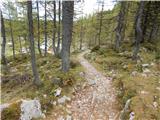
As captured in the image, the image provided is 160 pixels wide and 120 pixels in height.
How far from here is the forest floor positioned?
25.3 ft

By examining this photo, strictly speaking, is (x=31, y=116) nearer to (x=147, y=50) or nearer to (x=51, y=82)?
(x=51, y=82)

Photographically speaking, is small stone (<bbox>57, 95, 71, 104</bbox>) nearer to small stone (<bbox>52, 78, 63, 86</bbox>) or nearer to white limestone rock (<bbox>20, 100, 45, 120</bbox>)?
small stone (<bbox>52, 78, 63, 86</bbox>)

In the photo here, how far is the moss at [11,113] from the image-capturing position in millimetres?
6719

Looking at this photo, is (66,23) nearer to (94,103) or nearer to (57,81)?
(57,81)

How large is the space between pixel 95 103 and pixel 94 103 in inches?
1.8

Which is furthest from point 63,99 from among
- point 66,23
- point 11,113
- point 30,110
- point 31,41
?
point 66,23

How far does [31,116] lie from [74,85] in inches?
126

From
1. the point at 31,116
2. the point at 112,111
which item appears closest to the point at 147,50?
the point at 112,111

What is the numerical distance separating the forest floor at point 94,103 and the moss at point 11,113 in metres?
1.18

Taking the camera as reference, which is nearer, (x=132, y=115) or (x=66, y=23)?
(x=132, y=115)

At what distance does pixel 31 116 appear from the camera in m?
6.95

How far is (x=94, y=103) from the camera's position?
28.2 feet

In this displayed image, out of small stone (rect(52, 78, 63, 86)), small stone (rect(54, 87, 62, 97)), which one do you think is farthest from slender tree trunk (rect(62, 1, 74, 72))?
small stone (rect(54, 87, 62, 97))

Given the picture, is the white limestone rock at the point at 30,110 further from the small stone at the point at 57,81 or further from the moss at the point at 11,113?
the small stone at the point at 57,81
